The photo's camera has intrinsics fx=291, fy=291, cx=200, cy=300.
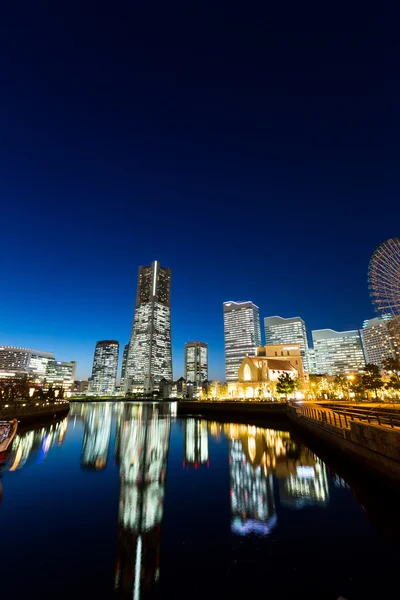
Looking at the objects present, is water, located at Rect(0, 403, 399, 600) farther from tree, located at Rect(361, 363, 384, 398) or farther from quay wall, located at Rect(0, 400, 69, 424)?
tree, located at Rect(361, 363, 384, 398)

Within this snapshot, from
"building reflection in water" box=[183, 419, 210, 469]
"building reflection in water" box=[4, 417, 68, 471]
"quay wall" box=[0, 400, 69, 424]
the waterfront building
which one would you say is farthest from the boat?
the waterfront building

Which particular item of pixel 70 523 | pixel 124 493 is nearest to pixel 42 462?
pixel 124 493

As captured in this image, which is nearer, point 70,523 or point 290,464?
point 70,523

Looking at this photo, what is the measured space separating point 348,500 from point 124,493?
15677 millimetres

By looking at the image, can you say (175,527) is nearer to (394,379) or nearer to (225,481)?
(225,481)

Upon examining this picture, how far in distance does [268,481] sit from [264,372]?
369 ft

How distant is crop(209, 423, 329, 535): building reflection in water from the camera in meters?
17.1

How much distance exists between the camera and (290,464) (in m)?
28.6

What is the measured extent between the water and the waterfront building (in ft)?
311

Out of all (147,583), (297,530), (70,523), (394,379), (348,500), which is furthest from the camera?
(394,379)

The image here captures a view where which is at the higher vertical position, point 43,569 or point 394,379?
point 394,379

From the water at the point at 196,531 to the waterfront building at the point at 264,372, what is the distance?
9487cm

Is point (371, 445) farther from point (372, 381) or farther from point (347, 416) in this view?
point (372, 381)

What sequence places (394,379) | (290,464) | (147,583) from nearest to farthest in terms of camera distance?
(147,583) → (290,464) → (394,379)
